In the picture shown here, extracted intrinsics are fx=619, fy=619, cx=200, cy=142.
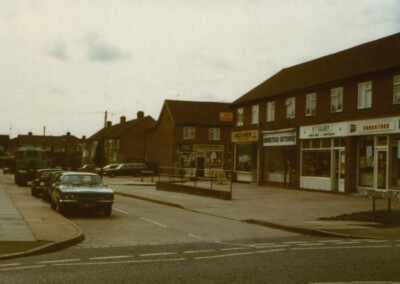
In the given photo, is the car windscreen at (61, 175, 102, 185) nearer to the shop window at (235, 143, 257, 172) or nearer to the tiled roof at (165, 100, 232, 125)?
the shop window at (235, 143, 257, 172)

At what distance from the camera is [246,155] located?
46844mm

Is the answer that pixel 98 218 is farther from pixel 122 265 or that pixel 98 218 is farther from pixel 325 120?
pixel 325 120

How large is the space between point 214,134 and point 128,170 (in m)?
10.9

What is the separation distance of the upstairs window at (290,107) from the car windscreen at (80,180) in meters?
19.1

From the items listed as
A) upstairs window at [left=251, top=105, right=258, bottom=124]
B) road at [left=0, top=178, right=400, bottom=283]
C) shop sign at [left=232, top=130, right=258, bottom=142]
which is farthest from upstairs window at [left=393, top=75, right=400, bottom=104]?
upstairs window at [left=251, top=105, right=258, bottom=124]

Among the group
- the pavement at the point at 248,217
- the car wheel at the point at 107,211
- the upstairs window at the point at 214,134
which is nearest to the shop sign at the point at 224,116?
the pavement at the point at 248,217

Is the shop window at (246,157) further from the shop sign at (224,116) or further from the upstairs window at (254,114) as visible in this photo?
the shop sign at (224,116)

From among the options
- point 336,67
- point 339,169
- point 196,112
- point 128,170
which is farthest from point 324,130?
point 128,170

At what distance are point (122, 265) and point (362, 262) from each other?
170 inches

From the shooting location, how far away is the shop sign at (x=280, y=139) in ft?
129

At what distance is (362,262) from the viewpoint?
11219mm

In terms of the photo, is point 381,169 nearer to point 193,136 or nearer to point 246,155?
point 246,155

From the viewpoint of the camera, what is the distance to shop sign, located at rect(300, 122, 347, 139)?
33.4 metres

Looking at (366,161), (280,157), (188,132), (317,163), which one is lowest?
(317,163)
